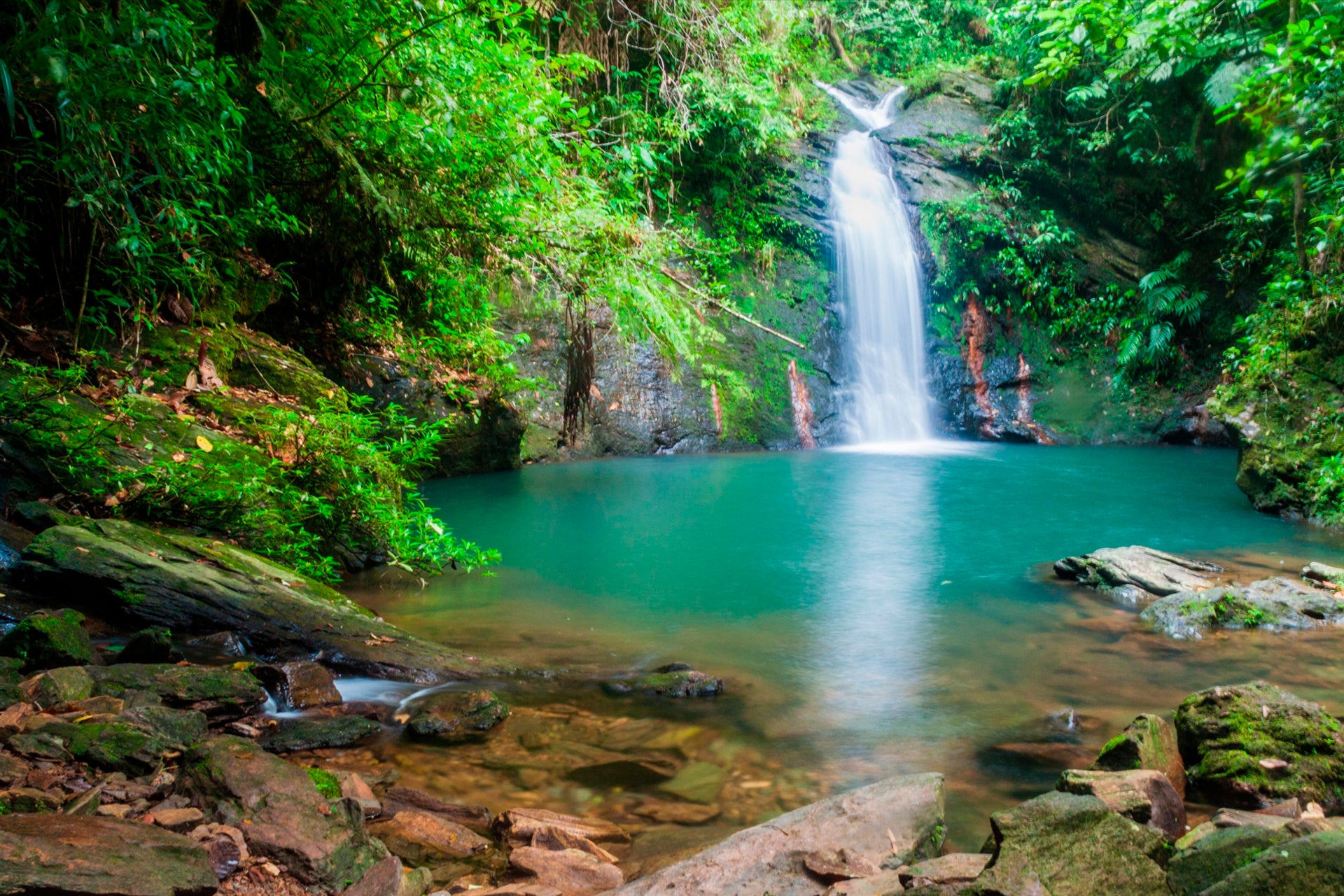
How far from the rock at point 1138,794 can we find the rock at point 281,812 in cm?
189

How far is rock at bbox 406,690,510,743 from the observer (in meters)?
3.13

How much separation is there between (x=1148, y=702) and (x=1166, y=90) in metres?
16.5

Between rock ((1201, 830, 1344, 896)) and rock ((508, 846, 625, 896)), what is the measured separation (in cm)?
140

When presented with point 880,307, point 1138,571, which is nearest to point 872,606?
point 1138,571

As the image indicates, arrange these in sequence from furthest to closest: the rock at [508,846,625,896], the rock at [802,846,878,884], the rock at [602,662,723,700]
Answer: the rock at [602,662,723,700], the rock at [508,846,625,896], the rock at [802,846,878,884]

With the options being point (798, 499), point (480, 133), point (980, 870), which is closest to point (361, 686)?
point (980, 870)

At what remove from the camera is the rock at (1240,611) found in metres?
4.82

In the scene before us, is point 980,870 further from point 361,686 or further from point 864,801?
point 361,686

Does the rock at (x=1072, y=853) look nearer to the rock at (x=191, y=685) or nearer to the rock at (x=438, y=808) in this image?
the rock at (x=438, y=808)

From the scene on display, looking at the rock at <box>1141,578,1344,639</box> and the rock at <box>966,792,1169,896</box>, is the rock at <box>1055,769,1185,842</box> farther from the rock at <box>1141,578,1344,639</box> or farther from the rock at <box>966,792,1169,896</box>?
the rock at <box>1141,578,1344,639</box>

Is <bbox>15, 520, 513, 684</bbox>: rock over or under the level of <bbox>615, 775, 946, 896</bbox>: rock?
over

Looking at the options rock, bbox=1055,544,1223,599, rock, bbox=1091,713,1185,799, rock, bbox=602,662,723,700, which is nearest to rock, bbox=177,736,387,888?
rock, bbox=602,662,723,700

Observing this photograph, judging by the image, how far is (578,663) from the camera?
4199 mm

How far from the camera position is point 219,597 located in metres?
3.61
